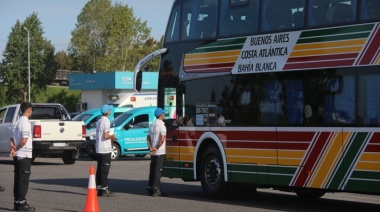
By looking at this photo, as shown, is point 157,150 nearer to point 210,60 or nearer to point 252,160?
point 210,60

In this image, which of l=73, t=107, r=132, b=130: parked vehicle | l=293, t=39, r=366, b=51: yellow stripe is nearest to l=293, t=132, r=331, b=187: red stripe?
l=293, t=39, r=366, b=51: yellow stripe

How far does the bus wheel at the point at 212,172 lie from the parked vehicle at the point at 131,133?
48.2 ft

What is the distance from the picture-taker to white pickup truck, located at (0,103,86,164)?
28.4 meters

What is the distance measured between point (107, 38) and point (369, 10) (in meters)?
93.8

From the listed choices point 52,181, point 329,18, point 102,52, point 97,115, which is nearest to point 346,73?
point 329,18

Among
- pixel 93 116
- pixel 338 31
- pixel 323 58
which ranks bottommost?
pixel 93 116

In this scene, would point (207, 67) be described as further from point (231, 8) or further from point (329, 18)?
point (329, 18)

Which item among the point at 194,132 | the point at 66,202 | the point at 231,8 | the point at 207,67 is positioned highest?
the point at 231,8

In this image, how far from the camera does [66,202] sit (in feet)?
55.0

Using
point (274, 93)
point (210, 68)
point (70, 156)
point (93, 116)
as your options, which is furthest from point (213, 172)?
point (93, 116)

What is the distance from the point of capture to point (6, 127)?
29.8 m

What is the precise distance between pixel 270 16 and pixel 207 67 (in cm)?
210

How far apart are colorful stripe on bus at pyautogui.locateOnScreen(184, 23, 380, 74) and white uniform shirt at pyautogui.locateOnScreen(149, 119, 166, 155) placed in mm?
1235

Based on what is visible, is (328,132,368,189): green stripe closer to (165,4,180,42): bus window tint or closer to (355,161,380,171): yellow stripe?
(355,161,380,171): yellow stripe
